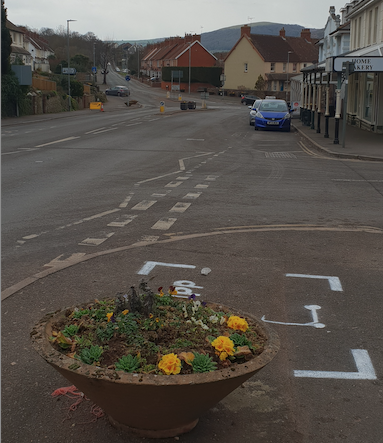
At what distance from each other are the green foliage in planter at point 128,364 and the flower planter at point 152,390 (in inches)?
3.0

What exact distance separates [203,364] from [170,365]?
207mm

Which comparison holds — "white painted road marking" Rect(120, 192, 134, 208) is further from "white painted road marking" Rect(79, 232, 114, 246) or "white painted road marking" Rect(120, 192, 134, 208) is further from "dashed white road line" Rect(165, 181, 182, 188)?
"white painted road marking" Rect(79, 232, 114, 246)

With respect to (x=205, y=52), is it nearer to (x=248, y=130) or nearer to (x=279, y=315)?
(x=248, y=130)

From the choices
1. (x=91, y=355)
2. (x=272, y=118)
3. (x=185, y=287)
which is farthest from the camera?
(x=272, y=118)

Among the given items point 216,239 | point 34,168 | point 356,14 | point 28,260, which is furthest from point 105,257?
point 356,14

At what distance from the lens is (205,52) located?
112250mm

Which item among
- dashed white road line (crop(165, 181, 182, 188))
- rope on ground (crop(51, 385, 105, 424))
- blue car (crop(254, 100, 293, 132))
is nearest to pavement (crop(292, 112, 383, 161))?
blue car (crop(254, 100, 293, 132))

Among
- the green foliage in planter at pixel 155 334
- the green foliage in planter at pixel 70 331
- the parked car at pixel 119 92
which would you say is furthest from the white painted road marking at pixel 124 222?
the parked car at pixel 119 92

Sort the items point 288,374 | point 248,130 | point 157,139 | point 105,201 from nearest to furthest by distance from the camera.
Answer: point 288,374 → point 105,201 → point 157,139 → point 248,130

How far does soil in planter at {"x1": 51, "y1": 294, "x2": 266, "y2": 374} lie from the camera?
3.64 metres

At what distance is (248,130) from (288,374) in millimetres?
29687

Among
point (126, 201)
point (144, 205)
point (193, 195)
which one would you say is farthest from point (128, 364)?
point (193, 195)

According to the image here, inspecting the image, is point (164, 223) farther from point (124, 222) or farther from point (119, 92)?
point (119, 92)

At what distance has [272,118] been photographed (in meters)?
32.9
